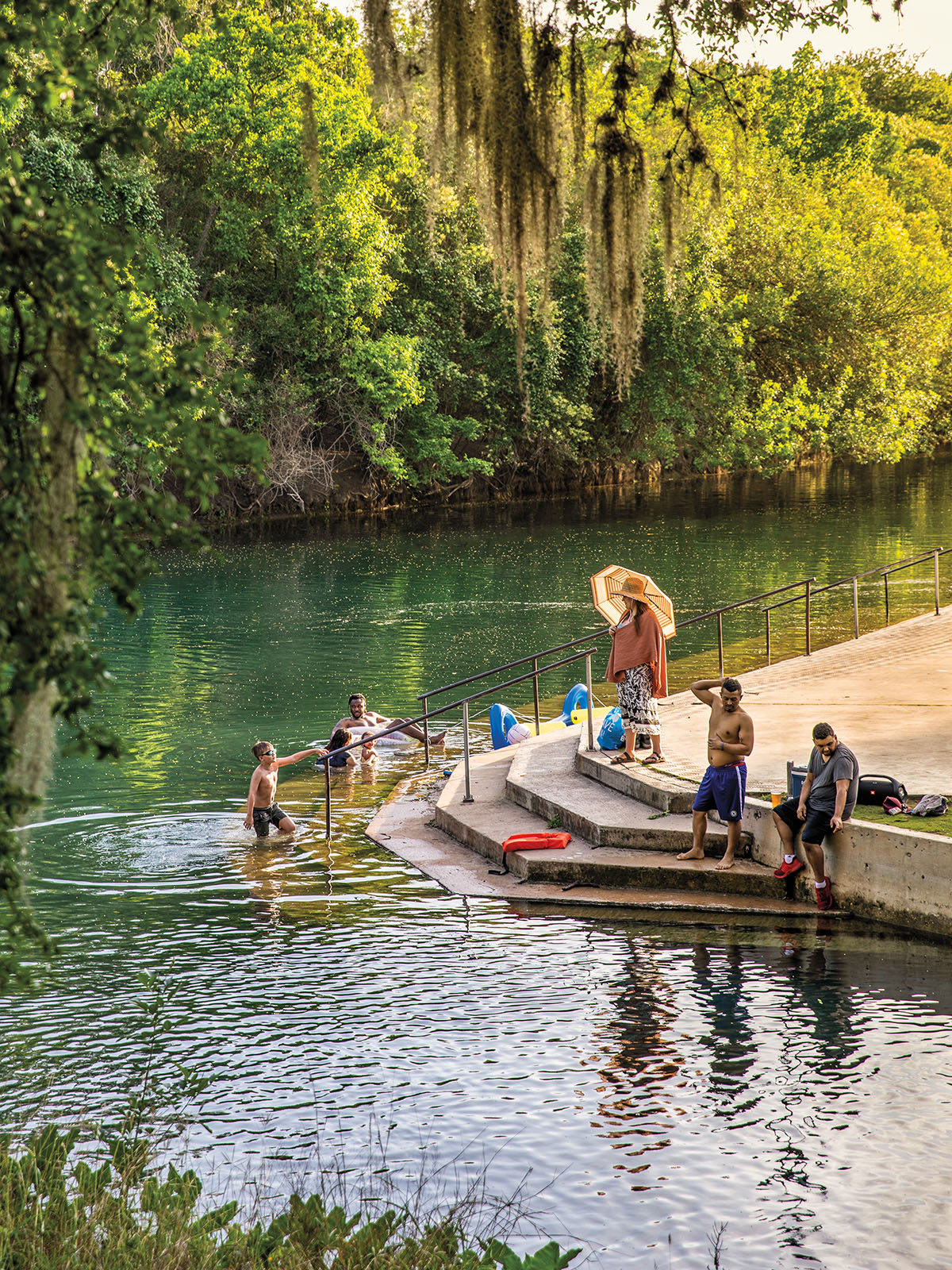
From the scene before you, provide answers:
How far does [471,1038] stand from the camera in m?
9.52

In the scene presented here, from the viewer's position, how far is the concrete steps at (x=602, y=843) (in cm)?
1190

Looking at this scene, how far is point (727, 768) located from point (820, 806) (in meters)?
0.96

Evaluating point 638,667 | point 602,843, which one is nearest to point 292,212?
point 638,667

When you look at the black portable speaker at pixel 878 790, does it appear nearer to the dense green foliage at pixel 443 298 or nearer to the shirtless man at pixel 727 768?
the shirtless man at pixel 727 768

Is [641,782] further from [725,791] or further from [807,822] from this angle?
[807,822]

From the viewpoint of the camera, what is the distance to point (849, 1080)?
851 centimetres

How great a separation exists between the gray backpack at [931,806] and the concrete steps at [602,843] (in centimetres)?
124

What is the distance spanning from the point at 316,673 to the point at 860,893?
15657 millimetres

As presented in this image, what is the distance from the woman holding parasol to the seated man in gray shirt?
2690mm

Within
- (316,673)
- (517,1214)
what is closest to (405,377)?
(316,673)

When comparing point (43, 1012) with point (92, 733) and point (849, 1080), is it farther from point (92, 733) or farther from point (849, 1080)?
point (92, 733)

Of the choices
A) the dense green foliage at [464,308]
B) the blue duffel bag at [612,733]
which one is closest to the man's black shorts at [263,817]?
the blue duffel bag at [612,733]

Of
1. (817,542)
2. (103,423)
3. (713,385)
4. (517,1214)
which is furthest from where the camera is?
(713,385)

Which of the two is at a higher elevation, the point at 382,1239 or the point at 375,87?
the point at 375,87
